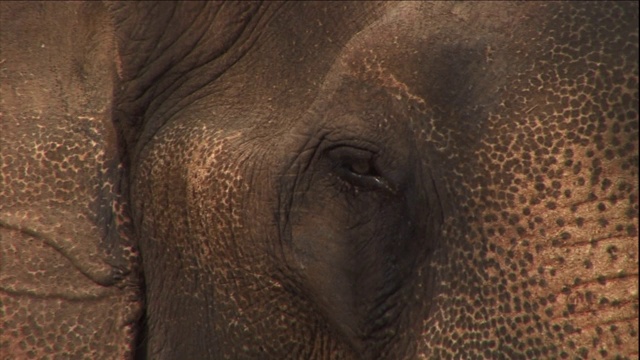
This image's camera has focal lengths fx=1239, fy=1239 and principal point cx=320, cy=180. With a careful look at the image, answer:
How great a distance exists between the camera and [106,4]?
85.5 inches

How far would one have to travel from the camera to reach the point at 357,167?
1892mm

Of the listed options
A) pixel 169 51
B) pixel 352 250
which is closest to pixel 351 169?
pixel 352 250

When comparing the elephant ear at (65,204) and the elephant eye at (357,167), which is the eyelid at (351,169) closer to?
the elephant eye at (357,167)

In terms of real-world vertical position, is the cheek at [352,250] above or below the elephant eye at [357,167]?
below

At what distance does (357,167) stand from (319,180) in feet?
0.24

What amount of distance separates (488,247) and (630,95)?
292 millimetres

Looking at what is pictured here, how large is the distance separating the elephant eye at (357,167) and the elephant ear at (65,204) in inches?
19.1

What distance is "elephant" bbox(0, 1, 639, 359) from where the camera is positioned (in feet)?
5.62

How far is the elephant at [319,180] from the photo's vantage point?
1.71m

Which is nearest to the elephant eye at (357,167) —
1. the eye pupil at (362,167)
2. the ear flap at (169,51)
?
the eye pupil at (362,167)

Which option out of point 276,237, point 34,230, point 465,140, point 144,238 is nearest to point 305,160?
point 276,237

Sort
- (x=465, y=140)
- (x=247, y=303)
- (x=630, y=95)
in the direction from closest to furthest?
(x=630, y=95) → (x=465, y=140) → (x=247, y=303)

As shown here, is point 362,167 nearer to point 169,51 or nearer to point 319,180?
point 319,180

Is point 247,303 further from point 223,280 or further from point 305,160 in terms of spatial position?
point 305,160
